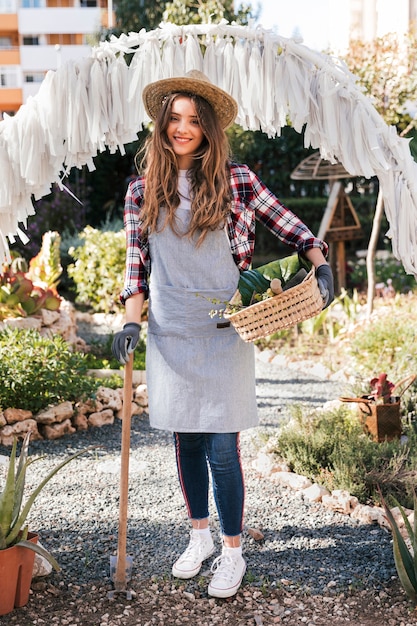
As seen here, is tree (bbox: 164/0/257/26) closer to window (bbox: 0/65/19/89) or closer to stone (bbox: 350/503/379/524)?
stone (bbox: 350/503/379/524)

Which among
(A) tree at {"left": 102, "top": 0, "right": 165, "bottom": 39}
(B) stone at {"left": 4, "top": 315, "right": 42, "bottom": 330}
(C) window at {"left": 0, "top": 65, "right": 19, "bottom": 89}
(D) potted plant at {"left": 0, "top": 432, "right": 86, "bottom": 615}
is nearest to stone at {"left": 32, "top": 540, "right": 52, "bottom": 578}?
(D) potted plant at {"left": 0, "top": 432, "right": 86, "bottom": 615}

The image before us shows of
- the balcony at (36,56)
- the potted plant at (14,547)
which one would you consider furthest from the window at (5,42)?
the potted plant at (14,547)

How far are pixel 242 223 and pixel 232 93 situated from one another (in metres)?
0.64

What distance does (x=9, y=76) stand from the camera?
23.9 meters

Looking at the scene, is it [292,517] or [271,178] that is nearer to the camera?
[292,517]

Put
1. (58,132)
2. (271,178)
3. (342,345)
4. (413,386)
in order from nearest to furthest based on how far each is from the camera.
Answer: (58,132) < (413,386) < (342,345) < (271,178)

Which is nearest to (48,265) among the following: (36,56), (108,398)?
(108,398)

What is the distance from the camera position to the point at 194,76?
251 centimetres

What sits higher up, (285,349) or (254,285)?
(254,285)

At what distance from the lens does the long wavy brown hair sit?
243 centimetres

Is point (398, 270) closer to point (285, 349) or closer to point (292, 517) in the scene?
point (285, 349)

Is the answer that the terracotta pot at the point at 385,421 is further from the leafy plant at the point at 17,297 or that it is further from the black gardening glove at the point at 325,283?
the leafy plant at the point at 17,297

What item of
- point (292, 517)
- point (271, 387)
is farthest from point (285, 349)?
point (292, 517)

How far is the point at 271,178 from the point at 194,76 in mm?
9246
